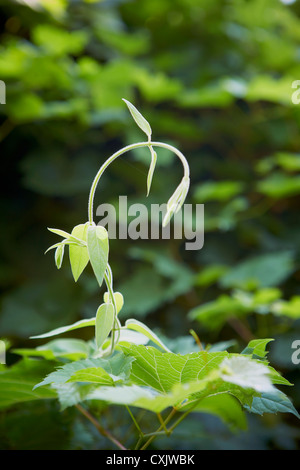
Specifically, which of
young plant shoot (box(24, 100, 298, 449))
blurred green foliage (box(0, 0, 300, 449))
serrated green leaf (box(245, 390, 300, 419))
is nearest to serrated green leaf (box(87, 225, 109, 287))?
young plant shoot (box(24, 100, 298, 449))

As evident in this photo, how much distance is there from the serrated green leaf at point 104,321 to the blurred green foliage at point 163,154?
1.63 ft

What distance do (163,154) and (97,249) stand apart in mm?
725

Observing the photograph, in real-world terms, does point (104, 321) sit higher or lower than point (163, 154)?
lower

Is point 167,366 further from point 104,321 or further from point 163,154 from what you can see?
point 163,154

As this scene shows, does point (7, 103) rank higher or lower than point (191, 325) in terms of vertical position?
higher

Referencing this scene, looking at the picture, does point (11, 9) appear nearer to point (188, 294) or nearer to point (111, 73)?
point (111, 73)

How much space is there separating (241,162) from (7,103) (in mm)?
611

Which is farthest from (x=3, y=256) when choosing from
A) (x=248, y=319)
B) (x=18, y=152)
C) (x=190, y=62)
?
(x=190, y=62)

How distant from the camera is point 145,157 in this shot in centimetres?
92

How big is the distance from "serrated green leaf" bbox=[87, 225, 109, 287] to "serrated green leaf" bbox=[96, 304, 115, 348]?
30mm

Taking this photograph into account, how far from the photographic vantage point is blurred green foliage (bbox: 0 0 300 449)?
92 centimetres

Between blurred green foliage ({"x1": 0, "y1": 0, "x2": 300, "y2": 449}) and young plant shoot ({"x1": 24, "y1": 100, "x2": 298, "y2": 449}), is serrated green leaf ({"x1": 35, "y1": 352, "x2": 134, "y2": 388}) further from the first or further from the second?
blurred green foliage ({"x1": 0, "y1": 0, "x2": 300, "y2": 449})

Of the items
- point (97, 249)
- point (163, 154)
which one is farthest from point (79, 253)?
point (163, 154)

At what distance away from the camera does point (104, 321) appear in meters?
0.27
